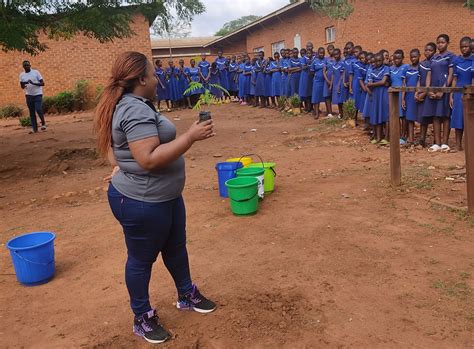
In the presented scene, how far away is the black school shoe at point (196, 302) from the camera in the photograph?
117 inches

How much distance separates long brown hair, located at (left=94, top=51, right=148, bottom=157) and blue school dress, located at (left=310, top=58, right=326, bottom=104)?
907cm

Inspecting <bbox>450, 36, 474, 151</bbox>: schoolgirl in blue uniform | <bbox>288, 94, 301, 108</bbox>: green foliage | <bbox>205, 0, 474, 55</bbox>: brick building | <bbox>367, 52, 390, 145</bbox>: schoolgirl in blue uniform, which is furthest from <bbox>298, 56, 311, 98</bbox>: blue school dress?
<bbox>450, 36, 474, 151</bbox>: schoolgirl in blue uniform

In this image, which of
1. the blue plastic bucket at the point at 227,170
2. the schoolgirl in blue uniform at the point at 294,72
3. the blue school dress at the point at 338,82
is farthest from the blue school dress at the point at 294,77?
the blue plastic bucket at the point at 227,170

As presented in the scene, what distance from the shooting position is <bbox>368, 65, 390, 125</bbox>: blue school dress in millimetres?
7922

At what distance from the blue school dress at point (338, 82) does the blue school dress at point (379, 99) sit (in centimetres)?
193

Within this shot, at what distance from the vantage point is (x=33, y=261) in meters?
3.56

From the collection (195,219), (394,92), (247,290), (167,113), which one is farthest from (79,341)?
(167,113)

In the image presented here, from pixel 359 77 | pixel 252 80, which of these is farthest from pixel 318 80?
pixel 252 80

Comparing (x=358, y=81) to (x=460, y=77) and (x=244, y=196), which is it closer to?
(x=460, y=77)

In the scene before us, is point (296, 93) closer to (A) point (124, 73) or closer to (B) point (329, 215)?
(B) point (329, 215)

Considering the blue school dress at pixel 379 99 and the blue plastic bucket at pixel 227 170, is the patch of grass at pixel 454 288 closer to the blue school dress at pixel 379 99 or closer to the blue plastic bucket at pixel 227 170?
the blue plastic bucket at pixel 227 170

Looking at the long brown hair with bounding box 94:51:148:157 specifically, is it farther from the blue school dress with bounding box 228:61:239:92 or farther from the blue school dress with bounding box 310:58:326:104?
Answer: the blue school dress with bounding box 228:61:239:92

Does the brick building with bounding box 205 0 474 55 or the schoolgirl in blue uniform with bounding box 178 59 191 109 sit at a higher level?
the brick building with bounding box 205 0 474 55

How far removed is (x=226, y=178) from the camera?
5.54 metres
